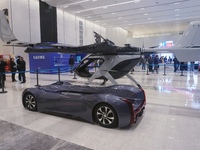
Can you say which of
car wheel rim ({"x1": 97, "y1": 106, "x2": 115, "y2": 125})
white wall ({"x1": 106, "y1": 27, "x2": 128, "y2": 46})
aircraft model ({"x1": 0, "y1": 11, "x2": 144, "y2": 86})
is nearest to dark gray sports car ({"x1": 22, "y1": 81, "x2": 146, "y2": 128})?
car wheel rim ({"x1": 97, "y1": 106, "x2": 115, "y2": 125})

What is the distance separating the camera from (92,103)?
10.6 ft

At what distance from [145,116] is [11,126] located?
305 cm

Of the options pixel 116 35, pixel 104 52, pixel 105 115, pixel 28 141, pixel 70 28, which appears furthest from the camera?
pixel 116 35

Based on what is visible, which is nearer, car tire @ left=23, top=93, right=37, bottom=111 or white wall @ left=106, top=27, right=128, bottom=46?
car tire @ left=23, top=93, right=37, bottom=111

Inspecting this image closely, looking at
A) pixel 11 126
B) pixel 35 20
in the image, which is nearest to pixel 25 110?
pixel 11 126

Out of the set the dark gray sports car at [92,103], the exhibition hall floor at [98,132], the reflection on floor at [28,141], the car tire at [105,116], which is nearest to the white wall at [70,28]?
the dark gray sports car at [92,103]

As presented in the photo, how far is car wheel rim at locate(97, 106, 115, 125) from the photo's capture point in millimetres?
3092

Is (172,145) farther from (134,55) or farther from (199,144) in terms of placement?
(134,55)

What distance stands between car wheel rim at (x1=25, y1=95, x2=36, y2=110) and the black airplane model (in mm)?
2897

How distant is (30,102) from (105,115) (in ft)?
7.57

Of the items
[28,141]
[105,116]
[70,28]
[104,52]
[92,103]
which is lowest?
[28,141]

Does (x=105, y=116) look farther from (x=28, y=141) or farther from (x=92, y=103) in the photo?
(x=28, y=141)

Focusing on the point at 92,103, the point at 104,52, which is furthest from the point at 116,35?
the point at 92,103

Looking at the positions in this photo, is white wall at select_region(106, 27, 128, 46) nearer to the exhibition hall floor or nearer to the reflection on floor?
the exhibition hall floor
